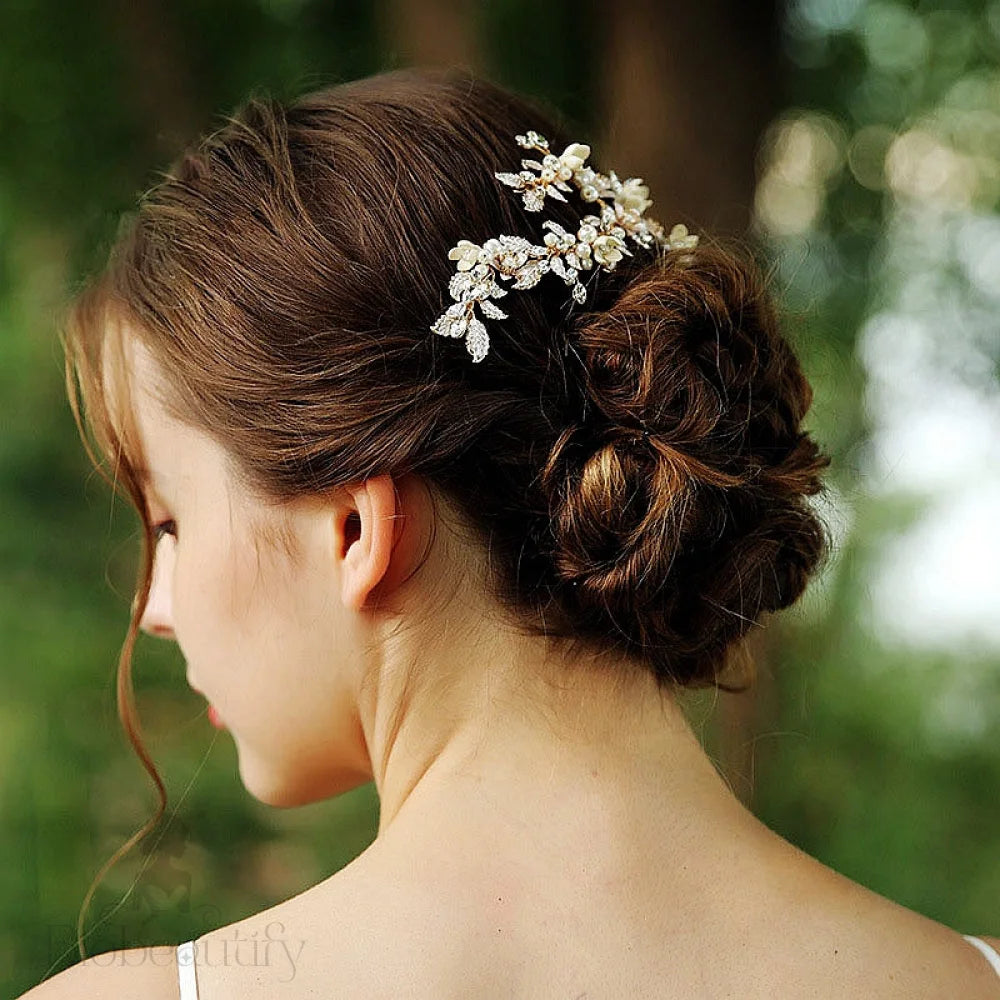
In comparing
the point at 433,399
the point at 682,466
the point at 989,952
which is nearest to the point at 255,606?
the point at 433,399

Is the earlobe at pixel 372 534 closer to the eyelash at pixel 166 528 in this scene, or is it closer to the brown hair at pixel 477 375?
the brown hair at pixel 477 375

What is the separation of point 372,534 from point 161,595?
17.6 inches

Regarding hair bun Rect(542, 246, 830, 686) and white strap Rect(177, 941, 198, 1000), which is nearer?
white strap Rect(177, 941, 198, 1000)

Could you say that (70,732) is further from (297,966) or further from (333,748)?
(297,966)

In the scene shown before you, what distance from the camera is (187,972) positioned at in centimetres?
110

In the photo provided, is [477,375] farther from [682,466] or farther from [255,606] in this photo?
[255,606]

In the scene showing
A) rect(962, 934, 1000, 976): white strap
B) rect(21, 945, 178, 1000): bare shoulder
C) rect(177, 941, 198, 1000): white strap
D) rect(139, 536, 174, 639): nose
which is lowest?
rect(21, 945, 178, 1000): bare shoulder

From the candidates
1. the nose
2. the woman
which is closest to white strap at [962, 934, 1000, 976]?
the woman

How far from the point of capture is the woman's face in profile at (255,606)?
132 centimetres

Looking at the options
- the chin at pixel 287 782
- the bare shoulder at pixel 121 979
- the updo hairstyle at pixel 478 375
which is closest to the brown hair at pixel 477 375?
the updo hairstyle at pixel 478 375

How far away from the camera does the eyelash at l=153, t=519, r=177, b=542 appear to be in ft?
4.69

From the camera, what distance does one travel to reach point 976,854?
3.71 m

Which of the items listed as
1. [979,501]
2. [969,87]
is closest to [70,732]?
[979,501]

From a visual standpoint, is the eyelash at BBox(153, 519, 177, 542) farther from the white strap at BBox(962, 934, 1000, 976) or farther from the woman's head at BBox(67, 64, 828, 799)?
the white strap at BBox(962, 934, 1000, 976)
